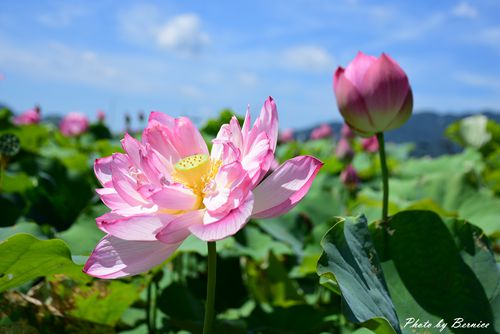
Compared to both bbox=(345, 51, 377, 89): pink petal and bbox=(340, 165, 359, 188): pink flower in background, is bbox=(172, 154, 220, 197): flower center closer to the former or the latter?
bbox=(345, 51, 377, 89): pink petal

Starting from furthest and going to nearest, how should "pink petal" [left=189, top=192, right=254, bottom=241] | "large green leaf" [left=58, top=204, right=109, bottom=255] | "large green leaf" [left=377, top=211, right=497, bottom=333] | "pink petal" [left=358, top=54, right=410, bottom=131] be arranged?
"large green leaf" [left=58, top=204, right=109, bottom=255]
"pink petal" [left=358, top=54, right=410, bottom=131]
"large green leaf" [left=377, top=211, right=497, bottom=333]
"pink petal" [left=189, top=192, right=254, bottom=241]

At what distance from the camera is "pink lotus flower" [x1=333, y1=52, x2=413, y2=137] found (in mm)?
966

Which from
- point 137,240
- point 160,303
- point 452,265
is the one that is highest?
point 137,240

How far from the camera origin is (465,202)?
160cm

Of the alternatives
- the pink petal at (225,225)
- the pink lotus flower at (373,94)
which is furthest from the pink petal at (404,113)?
the pink petal at (225,225)

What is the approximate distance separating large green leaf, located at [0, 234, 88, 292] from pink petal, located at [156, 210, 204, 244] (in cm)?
21

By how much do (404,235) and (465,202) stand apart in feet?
2.65

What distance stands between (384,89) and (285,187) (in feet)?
1.41

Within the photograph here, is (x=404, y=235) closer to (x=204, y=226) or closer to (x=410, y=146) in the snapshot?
(x=204, y=226)

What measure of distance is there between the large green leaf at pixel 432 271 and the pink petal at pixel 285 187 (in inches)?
13.0

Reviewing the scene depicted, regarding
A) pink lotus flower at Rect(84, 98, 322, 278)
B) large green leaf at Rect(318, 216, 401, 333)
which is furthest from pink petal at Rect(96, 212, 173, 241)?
large green leaf at Rect(318, 216, 401, 333)

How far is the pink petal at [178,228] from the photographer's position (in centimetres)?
59

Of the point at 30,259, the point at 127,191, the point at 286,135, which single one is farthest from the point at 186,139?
the point at 286,135

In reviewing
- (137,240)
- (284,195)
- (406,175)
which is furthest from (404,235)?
(406,175)
